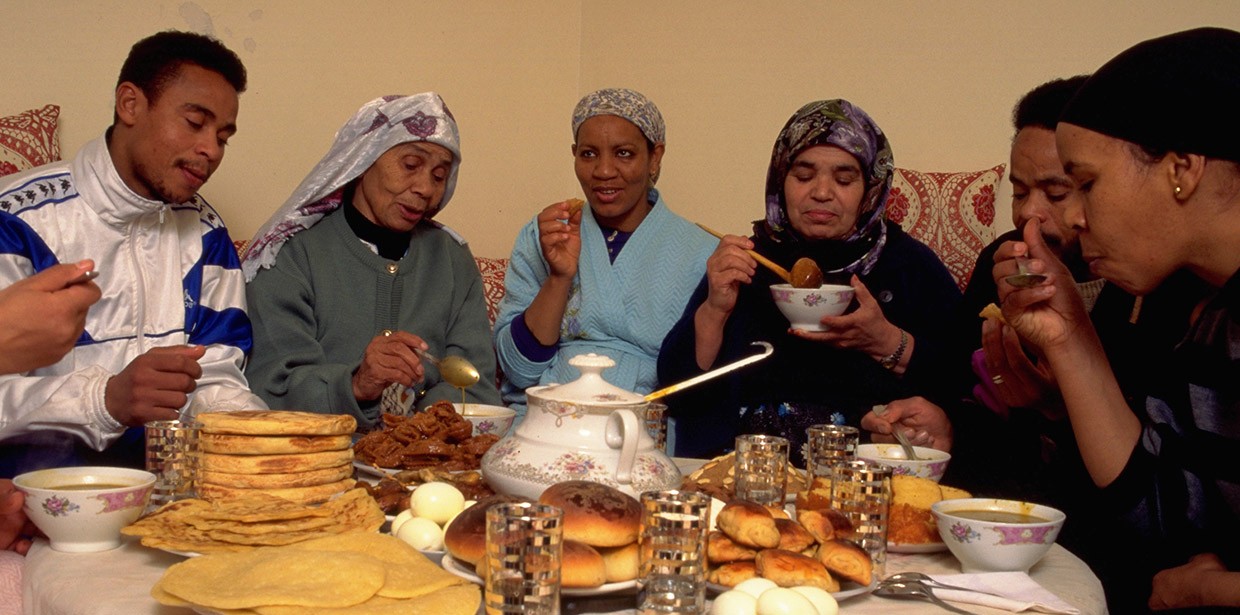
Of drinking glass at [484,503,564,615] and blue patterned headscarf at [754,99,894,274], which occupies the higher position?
blue patterned headscarf at [754,99,894,274]

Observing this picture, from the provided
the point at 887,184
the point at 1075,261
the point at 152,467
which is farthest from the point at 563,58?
the point at 152,467

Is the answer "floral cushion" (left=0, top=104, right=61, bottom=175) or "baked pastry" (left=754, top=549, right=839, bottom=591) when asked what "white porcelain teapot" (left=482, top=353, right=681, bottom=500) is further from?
"floral cushion" (left=0, top=104, right=61, bottom=175)

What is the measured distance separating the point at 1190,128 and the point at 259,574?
5.03ft

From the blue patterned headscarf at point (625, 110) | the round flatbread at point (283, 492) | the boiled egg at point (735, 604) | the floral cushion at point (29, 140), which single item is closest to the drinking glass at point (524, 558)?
the boiled egg at point (735, 604)

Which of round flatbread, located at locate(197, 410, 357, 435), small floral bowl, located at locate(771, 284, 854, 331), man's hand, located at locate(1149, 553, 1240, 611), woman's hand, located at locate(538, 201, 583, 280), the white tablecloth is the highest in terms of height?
woman's hand, located at locate(538, 201, 583, 280)

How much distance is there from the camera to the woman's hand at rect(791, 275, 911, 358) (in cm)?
269

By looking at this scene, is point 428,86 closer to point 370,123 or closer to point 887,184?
point 370,123

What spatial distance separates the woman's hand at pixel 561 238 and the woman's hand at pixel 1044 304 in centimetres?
154

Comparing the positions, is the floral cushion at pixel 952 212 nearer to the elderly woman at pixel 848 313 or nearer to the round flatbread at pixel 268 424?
the elderly woman at pixel 848 313

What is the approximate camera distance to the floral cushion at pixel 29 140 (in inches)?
128

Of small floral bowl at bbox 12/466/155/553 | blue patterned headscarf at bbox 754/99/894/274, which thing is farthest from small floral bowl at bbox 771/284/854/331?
small floral bowl at bbox 12/466/155/553

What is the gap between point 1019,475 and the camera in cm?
267

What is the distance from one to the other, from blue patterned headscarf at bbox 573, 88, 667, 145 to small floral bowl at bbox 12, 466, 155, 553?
7.34 ft

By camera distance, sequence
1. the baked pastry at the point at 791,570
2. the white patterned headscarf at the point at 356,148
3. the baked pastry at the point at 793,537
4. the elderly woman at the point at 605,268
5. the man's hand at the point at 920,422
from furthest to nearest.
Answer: the elderly woman at the point at 605,268
the white patterned headscarf at the point at 356,148
the man's hand at the point at 920,422
the baked pastry at the point at 793,537
the baked pastry at the point at 791,570
